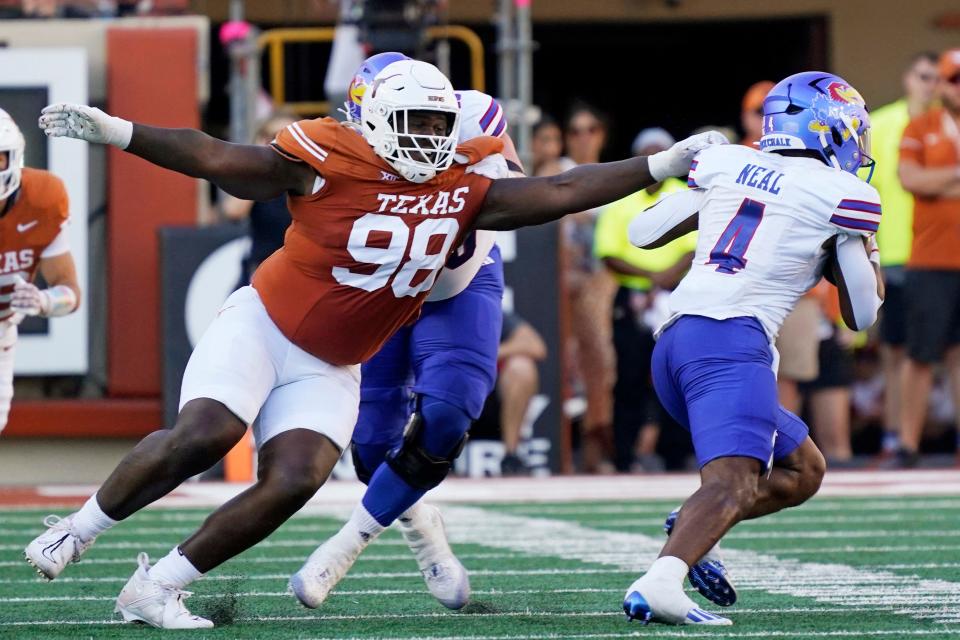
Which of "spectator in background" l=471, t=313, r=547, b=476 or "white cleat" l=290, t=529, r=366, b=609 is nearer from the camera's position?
"white cleat" l=290, t=529, r=366, b=609

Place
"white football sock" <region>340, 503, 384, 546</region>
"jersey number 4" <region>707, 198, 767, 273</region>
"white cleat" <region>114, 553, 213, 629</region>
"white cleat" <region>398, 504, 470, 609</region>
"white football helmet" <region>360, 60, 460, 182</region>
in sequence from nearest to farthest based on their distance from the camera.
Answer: "white cleat" <region>114, 553, 213, 629</region>, "white football helmet" <region>360, 60, 460, 182</region>, "jersey number 4" <region>707, 198, 767, 273</region>, "white cleat" <region>398, 504, 470, 609</region>, "white football sock" <region>340, 503, 384, 546</region>

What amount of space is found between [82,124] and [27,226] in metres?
2.25

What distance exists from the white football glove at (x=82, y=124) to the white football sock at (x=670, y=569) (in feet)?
5.56

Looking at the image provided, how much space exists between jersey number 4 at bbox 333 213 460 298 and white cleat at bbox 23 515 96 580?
95cm

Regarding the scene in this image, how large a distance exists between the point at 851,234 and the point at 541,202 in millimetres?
821

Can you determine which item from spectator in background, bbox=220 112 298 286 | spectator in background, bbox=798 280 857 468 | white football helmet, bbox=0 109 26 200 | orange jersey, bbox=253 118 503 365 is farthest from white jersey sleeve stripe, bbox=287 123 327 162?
spectator in background, bbox=798 280 857 468

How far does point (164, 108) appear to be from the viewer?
10320mm

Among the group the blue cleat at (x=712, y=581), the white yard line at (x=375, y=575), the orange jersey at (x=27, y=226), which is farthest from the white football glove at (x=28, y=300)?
the blue cleat at (x=712, y=581)

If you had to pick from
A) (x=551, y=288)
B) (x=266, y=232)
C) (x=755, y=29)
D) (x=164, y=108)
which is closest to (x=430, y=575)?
(x=266, y=232)

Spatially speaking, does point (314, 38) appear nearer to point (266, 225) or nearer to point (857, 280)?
point (266, 225)

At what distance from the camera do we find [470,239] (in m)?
5.24

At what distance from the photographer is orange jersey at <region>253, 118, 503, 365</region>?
15.6ft

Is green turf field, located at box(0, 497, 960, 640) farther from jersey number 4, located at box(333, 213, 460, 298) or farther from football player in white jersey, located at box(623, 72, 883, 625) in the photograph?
jersey number 4, located at box(333, 213, 460, 298)

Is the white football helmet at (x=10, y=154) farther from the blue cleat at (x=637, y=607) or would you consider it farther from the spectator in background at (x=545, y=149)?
the spectator in background at (x=545, y=149)
